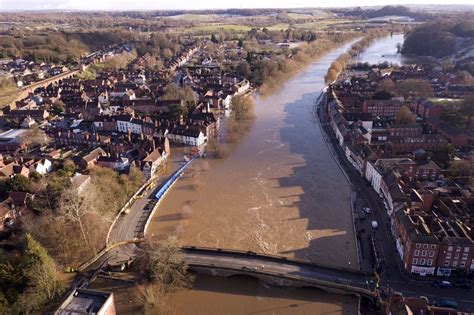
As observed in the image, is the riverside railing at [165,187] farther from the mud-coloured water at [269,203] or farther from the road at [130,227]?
the mud-coloured water at [269,203]

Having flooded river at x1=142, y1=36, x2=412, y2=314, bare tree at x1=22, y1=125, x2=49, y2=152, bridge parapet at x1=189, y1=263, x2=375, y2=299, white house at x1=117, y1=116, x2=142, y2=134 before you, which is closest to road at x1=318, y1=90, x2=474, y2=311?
flooded river at x1=142, y1=36, x2=412, y2=314

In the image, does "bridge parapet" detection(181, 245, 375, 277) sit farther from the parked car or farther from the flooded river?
the parked car

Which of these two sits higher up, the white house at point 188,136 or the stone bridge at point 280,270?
the white house at point 188,136

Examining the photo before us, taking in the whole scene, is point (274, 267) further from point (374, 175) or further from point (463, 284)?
point (374, 175)

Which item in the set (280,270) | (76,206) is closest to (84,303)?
(76,206)

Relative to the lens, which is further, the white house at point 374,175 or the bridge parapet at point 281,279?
the white house at point 374,175

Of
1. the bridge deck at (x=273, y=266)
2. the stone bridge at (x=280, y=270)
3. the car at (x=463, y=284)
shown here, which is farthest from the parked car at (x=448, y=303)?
the bridge deck at (x=273, y=266)

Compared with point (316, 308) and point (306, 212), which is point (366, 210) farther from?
point (316, 308)
